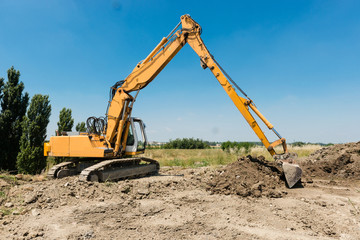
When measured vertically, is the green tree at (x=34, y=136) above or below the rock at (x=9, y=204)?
above

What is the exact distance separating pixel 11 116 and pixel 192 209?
12.8m

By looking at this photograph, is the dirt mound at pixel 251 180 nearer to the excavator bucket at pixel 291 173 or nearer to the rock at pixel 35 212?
the excavator bucket at pixel 291 173

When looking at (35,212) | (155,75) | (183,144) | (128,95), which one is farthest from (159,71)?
(183,144)

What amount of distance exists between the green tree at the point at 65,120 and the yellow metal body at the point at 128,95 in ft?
18.1

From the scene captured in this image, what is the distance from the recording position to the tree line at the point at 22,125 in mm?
12219

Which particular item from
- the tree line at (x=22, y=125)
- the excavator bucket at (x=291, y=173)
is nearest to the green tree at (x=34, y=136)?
the tree line at (x=22, y=125)

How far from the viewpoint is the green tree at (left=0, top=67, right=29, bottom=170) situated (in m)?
13.2

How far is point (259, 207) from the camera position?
17.5 ft

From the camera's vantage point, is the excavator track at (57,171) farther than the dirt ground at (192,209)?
Yes

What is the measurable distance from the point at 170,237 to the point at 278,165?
16.0 ft

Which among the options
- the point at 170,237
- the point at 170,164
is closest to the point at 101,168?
the point at 170,237

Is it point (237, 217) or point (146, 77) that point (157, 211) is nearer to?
point (237, 217)

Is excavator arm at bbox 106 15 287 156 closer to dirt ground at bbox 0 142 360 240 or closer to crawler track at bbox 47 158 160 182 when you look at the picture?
crawler track at bbox 47 158 160 182

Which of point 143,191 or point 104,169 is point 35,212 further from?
point 104,169
